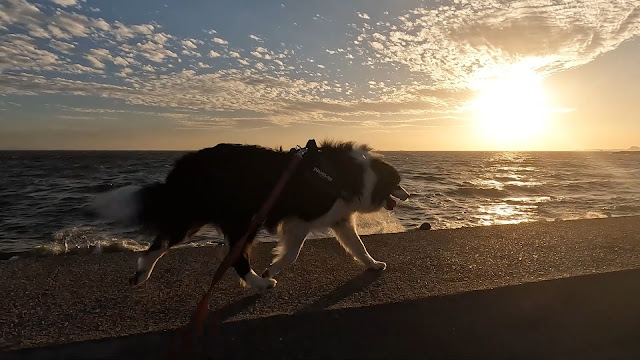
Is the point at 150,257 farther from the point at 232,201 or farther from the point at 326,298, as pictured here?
the point at 326,298

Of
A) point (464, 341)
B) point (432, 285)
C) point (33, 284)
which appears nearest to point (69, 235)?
point (33, 284)

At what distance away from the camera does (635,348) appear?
2.85 metres

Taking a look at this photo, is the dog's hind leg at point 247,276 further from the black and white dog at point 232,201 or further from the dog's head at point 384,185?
the dog's head at point 384,185

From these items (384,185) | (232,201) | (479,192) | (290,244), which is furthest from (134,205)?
(479,192)

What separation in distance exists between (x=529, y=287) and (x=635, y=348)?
755mm

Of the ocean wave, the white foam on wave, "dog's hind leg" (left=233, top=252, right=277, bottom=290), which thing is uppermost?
"dog's hind leg" (left=233, top=252, right=277, bottom=290)

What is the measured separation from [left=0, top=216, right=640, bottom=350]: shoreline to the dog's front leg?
0.38 feet

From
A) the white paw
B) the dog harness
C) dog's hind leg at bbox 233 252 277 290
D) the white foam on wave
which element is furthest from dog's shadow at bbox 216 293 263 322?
the white foam on wave

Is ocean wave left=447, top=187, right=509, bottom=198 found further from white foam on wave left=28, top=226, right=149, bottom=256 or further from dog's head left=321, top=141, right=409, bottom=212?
dog's head left=321, top=141, right=409, bottom=212

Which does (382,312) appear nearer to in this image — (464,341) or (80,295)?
(464,341)

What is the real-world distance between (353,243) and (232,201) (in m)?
1.54

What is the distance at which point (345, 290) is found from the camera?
4062mm

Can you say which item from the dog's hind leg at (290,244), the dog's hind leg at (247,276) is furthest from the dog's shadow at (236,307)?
the dog's hind leg at (290,244)

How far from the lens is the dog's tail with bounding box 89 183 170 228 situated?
384 centimetres
